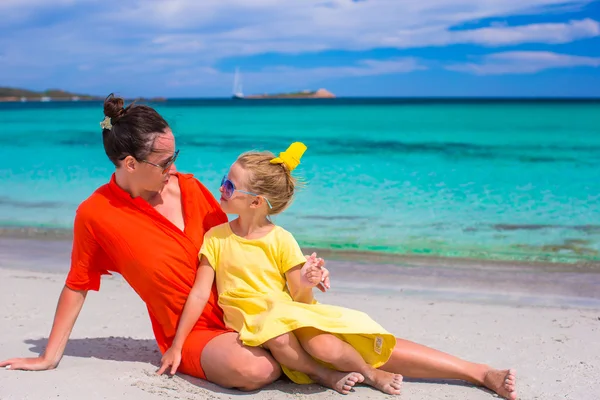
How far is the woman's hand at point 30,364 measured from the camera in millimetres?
3104

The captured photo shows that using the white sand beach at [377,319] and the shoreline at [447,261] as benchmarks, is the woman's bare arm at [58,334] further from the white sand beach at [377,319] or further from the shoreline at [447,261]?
the shoreline at [447,261]

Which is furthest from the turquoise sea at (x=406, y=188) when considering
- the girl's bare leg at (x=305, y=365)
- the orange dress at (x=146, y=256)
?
the girl's bare leg at (x=305, y=365)

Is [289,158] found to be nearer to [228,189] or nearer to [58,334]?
[228,189]

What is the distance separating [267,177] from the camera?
3000mm

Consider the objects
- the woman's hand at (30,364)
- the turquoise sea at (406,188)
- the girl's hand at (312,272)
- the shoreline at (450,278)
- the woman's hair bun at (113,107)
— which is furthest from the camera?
the turquoise sea at (406,188)

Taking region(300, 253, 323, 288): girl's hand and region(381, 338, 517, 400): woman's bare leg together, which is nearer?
region(300, 253, 323, 288): girl's hand

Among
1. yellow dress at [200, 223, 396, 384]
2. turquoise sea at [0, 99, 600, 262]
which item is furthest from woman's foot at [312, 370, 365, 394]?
turquoise sea at [0, 99, 600, 262]

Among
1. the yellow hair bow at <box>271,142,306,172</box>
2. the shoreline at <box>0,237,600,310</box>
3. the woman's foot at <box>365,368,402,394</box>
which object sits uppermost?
the yellow hair bow at <box>271,142,306,172</box>

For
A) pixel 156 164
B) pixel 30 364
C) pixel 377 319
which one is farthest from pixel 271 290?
pixel 377 319

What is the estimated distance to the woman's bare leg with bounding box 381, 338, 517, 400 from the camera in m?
3.12

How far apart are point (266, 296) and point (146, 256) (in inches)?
22.6

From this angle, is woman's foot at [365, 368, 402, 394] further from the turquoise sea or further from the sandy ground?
the turquoise sea

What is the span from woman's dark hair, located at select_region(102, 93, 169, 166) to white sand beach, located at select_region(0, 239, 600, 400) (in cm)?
104

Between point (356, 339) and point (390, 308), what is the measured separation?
1.80 meters
